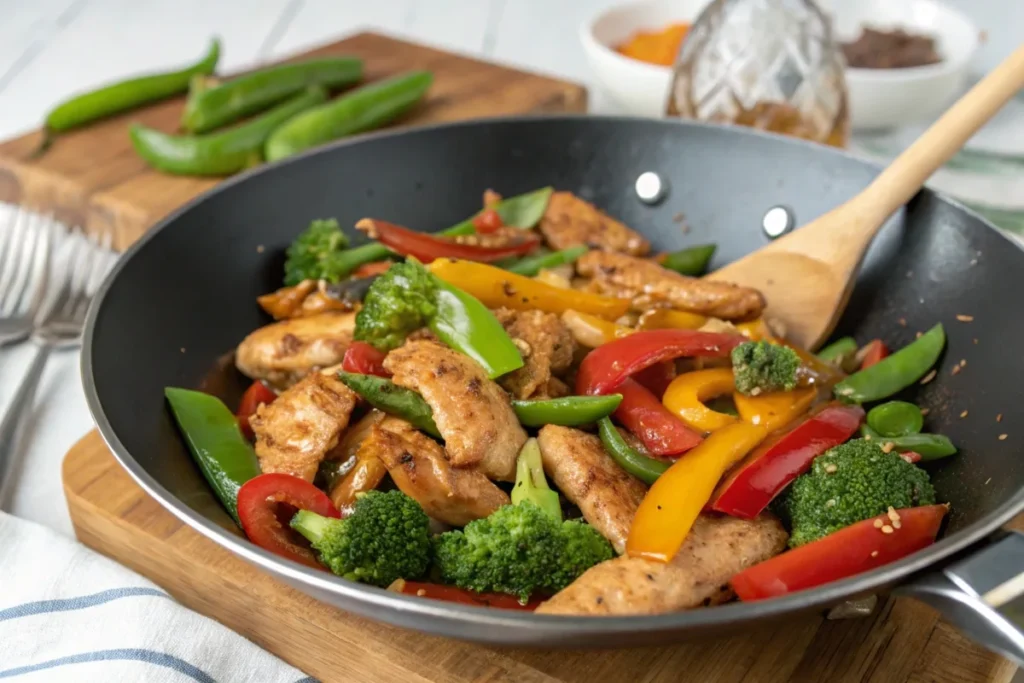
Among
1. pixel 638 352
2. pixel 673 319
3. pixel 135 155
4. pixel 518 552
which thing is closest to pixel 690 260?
pixel 673 319

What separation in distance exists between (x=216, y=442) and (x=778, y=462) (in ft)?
4.20

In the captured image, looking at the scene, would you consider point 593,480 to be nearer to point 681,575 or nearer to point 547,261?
point 681,575

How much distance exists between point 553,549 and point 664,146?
5.60 feet

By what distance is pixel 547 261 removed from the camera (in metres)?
3.07

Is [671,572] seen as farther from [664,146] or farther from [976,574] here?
[664,146]

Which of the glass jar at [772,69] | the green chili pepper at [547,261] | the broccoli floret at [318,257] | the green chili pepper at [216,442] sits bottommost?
the green chili pepper at [216,442]

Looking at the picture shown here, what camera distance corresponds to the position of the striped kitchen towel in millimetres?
2137

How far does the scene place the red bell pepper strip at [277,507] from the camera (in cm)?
→ 213

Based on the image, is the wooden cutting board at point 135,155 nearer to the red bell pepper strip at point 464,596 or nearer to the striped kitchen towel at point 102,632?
the striped kitchen towel at point 102,632

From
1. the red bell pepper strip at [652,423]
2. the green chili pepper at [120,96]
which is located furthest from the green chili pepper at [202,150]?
the red bell pepper strip at [652,423]

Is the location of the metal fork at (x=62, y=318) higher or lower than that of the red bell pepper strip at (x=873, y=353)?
lower

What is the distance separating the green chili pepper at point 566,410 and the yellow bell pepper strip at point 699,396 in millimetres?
168

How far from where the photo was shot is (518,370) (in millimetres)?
2496

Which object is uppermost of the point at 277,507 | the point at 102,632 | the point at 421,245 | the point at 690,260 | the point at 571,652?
the point at 421,245
